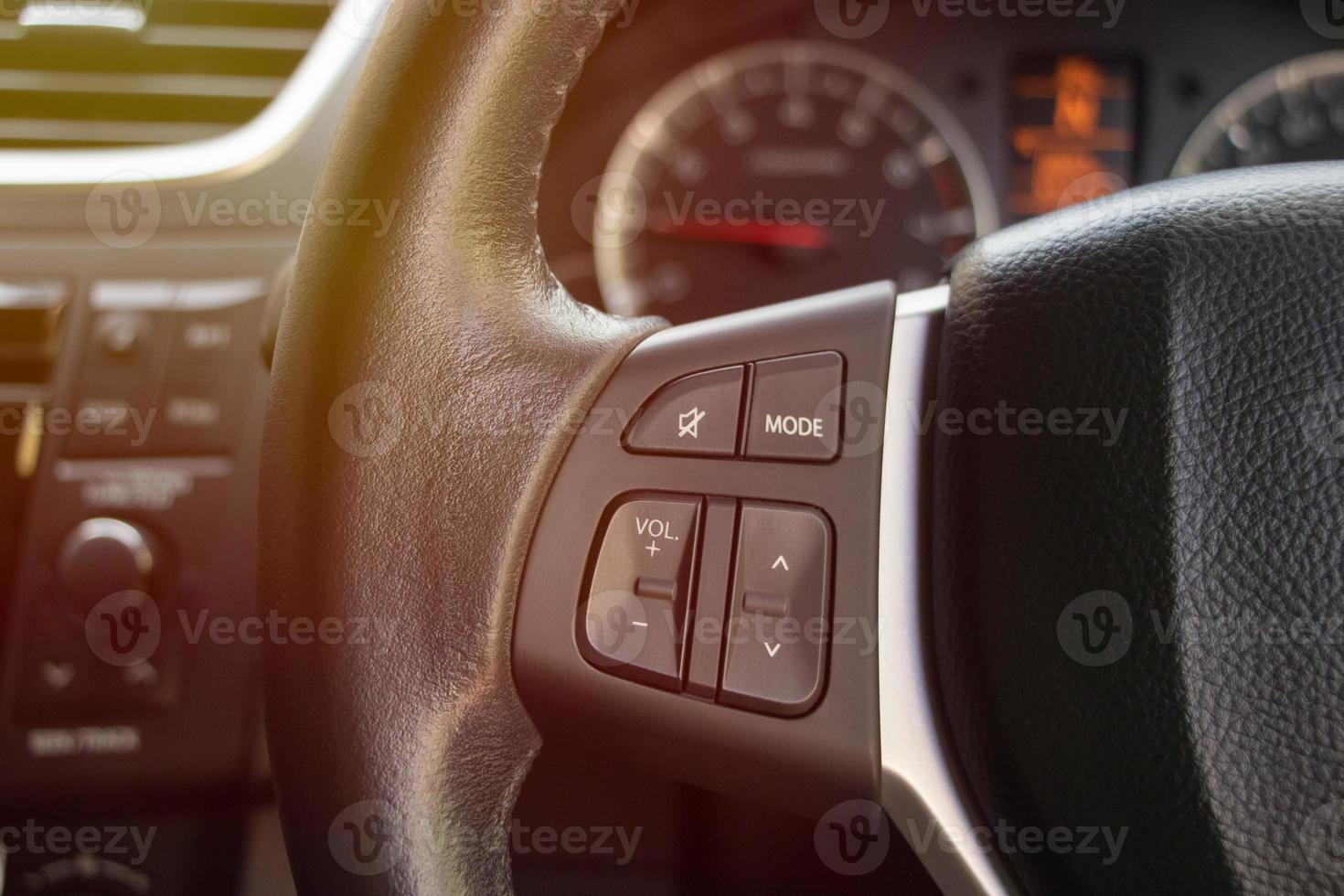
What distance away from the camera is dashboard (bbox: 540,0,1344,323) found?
1.33 metres

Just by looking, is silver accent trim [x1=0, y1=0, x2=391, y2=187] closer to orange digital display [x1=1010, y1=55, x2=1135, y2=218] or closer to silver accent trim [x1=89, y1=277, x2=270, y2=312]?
silver accent trim [x1=89, y1=277, x2=270, y2=312]

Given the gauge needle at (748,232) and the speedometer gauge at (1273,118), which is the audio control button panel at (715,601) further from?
the speedometer gauge at (1273,118)

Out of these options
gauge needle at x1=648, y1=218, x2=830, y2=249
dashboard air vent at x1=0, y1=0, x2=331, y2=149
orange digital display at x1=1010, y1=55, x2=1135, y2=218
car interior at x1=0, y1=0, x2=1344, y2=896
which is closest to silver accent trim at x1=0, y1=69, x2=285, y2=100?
dashboard air vent at x1=0, y1=0, x2=331, y2=149

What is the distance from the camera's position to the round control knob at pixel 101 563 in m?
0.78

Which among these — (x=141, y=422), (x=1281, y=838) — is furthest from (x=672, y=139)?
(x=1281, y=838)

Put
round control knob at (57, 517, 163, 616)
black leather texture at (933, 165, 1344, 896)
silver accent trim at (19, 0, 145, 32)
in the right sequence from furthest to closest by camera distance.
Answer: silver accent trim at (19, 0, 145, 32) → round control knob at (57, 517, 163, 616) → black leather texture at (933, 165, 1344, 896)

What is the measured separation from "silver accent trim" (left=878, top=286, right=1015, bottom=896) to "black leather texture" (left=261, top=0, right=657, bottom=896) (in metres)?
0.15

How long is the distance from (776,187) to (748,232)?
63mm

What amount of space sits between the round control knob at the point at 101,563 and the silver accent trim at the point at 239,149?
26 cm

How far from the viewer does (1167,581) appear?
0.47m

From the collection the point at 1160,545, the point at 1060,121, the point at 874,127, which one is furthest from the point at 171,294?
the point at 1060,121

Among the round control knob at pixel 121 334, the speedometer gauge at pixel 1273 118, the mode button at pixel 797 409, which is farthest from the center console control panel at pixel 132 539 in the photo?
the speedometer gauge at pixel 1273 118

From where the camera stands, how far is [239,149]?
2.92ft

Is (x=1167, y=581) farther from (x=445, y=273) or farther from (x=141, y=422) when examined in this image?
(x=141, y=422)
